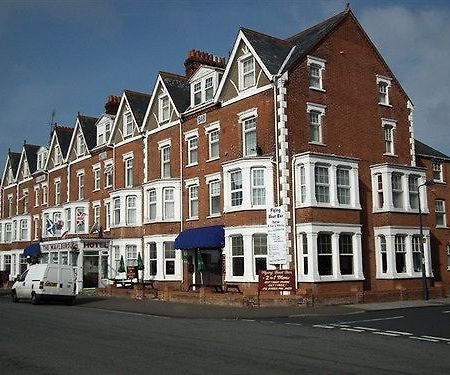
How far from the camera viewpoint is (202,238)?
3203cm

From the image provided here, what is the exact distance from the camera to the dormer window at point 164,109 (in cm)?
3812

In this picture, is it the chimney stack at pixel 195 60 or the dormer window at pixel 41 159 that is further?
the dormer window at pixel 41 159

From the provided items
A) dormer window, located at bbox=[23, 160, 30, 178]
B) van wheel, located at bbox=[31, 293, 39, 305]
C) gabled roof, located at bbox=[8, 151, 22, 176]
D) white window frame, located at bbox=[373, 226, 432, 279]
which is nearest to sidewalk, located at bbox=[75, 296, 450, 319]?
van wheel, located at bbox=[31, 293, 39, 305]

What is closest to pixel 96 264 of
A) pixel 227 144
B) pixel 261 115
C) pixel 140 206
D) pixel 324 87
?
pixel 140 206

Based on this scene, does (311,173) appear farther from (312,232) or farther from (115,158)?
(115,158)

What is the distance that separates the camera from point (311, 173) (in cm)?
2797

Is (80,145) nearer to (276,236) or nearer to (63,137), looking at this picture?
(63,137)

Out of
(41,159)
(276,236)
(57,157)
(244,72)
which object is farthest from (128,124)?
(276,236)

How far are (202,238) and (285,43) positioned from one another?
12844 mm

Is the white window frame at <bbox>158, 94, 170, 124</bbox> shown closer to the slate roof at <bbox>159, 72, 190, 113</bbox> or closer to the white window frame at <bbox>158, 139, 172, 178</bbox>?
the slate roof at <bbox>159, 72, 190, 113</bbox>

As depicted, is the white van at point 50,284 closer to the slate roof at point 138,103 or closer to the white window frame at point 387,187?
the slate roof at point 138,103

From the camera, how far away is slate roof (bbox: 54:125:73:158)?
53156 millimetres

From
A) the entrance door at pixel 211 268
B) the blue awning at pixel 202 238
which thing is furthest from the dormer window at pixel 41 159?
the entrance door at pixel 211 268

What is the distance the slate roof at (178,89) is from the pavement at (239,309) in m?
13.9
